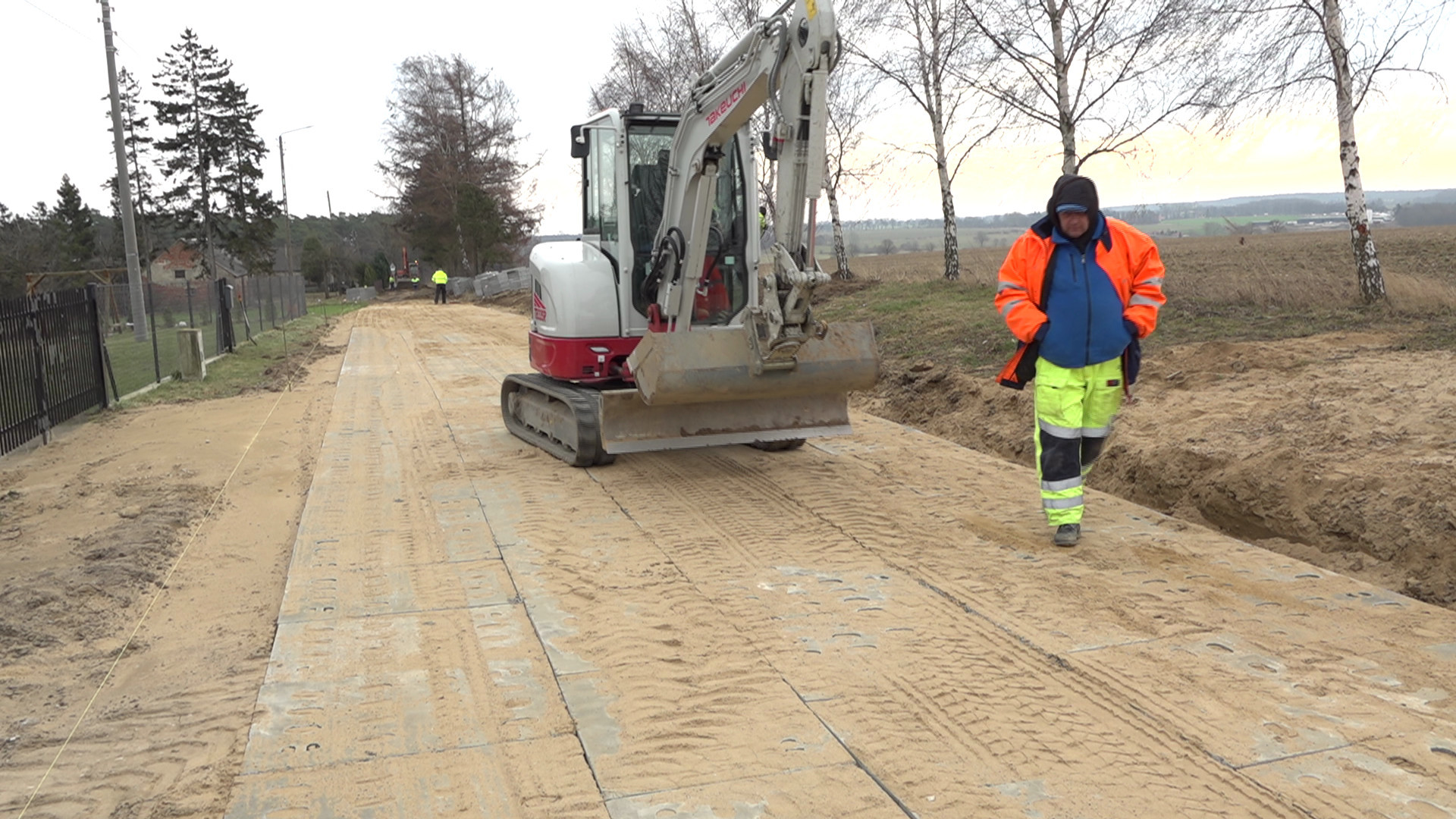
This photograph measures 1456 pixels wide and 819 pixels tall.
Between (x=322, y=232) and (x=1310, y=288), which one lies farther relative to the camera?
(x=322, y=232)

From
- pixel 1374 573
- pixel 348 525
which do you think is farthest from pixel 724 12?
pixel 1374 573

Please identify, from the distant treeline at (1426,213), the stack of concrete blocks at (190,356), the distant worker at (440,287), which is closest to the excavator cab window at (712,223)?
the stack of concrete blocks at (190,356)

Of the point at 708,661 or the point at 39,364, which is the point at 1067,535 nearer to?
the point at 708,661

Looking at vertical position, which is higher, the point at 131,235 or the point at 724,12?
the point at 724,12

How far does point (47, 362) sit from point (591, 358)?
7.11 metres

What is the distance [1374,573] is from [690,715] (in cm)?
416

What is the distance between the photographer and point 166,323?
70.0ft

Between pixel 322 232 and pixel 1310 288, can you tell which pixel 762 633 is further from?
pixel 322 232

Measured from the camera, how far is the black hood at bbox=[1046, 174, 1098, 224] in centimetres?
655

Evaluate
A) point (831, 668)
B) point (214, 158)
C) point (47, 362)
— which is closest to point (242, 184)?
point (214, 158)

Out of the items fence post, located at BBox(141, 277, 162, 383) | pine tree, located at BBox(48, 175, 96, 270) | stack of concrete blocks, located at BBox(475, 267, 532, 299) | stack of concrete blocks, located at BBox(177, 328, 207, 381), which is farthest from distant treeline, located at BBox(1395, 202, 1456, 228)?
pine tree, located at BBox(48, 175, 96, 270)

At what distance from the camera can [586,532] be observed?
7500 millimetres

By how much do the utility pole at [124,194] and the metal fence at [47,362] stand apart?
6.39 metres

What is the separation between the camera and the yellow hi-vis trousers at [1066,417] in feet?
22.0
